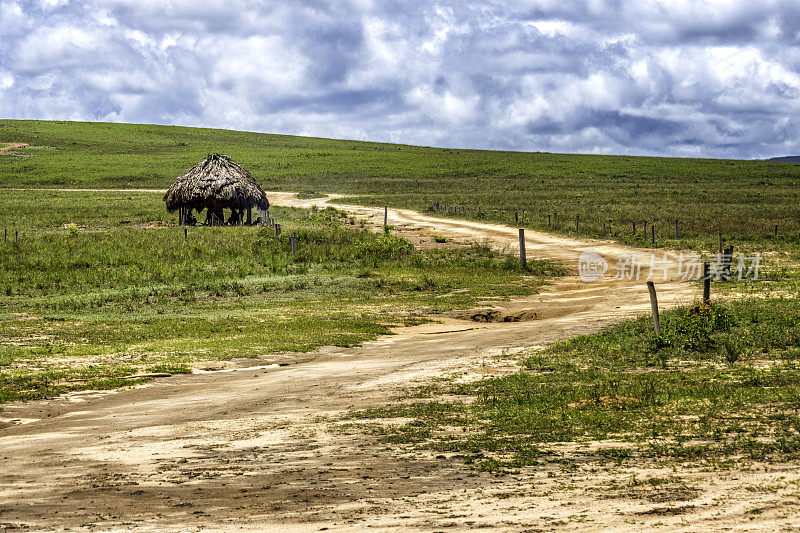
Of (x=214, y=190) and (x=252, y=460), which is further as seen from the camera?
(x=214, y=190)

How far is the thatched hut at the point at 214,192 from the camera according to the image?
157 feet

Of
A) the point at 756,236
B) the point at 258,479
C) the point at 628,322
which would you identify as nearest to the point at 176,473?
the point at 258,479

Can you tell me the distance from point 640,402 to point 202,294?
1709cm

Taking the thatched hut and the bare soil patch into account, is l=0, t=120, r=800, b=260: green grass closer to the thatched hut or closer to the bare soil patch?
the bare soil patch

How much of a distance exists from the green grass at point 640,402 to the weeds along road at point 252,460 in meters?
0.80

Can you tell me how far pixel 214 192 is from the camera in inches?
1890

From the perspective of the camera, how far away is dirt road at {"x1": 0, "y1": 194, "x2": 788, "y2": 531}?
A: 262 inches

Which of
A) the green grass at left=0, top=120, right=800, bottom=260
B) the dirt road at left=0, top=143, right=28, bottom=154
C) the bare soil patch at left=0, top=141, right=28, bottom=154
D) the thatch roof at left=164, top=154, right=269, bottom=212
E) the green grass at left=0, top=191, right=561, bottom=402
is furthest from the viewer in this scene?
the dirt road at left=0, top=143, right=28, bottom=154

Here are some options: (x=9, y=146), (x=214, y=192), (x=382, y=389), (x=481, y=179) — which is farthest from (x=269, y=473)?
(x=9, y=146)

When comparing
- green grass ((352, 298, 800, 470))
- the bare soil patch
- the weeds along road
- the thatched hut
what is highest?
the bare soil patch

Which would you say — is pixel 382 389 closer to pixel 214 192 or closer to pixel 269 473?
pixel 269 473

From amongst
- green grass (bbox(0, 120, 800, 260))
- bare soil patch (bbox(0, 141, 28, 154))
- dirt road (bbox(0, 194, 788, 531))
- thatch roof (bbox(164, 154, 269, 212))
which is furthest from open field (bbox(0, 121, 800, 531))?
bare soil patch (bbox(0, 141, 28, 154))

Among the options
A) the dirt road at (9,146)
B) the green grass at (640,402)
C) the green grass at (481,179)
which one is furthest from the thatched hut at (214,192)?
the dirt road at (9,146)

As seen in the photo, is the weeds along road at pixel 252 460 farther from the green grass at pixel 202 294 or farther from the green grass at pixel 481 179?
the green grass at pixel 481 179
